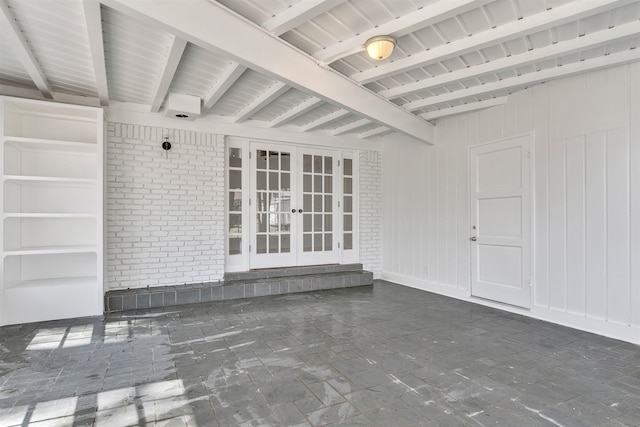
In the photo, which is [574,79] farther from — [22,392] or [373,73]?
[22,392]

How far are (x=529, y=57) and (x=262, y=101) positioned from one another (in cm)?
311

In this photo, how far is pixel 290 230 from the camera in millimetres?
6250

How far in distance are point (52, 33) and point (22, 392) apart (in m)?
2.98

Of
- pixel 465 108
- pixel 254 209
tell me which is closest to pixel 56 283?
pixel 254 209

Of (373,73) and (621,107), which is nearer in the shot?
(621,107)

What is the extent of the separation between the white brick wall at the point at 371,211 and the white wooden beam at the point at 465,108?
1686mm

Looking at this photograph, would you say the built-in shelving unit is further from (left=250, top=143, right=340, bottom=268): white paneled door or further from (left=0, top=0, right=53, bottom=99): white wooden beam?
(left=250, top=143, right=340, bottom=268): white paneled door

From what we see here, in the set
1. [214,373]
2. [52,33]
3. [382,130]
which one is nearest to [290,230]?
[382,130]

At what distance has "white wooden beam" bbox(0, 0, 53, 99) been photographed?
8.98ft

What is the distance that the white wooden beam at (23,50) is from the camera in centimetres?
274

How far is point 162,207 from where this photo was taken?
16.8 ft

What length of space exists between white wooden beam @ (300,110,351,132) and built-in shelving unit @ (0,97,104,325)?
3066 mm

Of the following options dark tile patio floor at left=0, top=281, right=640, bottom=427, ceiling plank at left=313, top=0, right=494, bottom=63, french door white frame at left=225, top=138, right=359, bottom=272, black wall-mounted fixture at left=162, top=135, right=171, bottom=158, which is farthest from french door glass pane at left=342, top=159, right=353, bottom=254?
ceiling plank at left=313, top=0, right=494, bottom=63

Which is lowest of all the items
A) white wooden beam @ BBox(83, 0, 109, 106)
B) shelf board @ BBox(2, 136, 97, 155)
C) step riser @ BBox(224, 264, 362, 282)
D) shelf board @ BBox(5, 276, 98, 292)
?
step riser @ BBox(224, 264, 362, 282)
